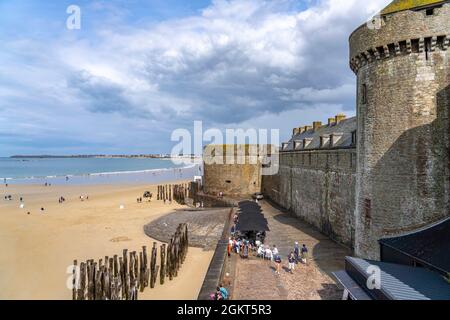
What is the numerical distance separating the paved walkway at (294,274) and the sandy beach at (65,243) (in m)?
2.92

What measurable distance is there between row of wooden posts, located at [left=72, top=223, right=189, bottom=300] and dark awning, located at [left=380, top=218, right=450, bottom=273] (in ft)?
35.9

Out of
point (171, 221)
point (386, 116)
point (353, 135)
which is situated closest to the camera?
point (386, 116)

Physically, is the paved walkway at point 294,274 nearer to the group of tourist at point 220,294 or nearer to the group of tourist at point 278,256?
the group of tourist at point 278,256

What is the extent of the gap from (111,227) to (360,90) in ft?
78.5

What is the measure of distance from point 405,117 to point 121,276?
15.0 metres

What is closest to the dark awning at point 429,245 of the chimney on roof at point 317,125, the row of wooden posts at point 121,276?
the row of wooden posts at point 121,276

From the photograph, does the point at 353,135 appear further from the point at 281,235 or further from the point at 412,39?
the point at 281,235

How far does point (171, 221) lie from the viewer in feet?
94.9

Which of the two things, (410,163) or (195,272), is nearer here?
(410,163)

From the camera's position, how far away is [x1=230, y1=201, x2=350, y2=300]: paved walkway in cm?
1295

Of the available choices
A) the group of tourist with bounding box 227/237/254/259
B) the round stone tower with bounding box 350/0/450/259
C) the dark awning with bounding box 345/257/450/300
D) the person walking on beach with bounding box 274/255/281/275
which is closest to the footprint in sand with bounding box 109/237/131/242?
the group of tourist with bounding box 227/237/254/259

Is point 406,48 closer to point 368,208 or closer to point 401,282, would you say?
point 368,208
